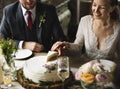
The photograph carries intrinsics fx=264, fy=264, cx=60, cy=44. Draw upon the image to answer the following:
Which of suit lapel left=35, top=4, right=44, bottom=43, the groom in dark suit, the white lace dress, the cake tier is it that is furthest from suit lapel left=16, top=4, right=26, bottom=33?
the cake tier

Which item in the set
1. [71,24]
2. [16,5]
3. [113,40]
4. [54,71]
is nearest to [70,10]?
[71,24]

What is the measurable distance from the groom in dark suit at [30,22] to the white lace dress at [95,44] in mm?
390

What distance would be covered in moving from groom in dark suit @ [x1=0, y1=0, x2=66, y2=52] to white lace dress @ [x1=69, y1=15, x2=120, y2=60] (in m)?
0.39

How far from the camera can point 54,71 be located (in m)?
1.71

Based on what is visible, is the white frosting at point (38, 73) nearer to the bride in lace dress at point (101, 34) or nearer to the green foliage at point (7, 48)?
the green foliage at point (7, 48)

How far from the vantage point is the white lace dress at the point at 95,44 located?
7.68 ft

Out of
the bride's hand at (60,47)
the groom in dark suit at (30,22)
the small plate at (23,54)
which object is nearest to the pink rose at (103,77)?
the bride's hand at (60,47)

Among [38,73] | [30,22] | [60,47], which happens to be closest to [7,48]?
[38,73]

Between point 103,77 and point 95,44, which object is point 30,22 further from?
point 103,77

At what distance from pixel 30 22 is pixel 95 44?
71 cm

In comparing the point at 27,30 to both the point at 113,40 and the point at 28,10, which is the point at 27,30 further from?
the point at 113,40

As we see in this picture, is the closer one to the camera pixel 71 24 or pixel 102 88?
pixel 102 88

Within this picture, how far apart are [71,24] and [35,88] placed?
2.97m

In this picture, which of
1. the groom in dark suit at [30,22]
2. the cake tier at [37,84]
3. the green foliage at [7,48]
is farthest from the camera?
the groom in dark suit at [30,22]
